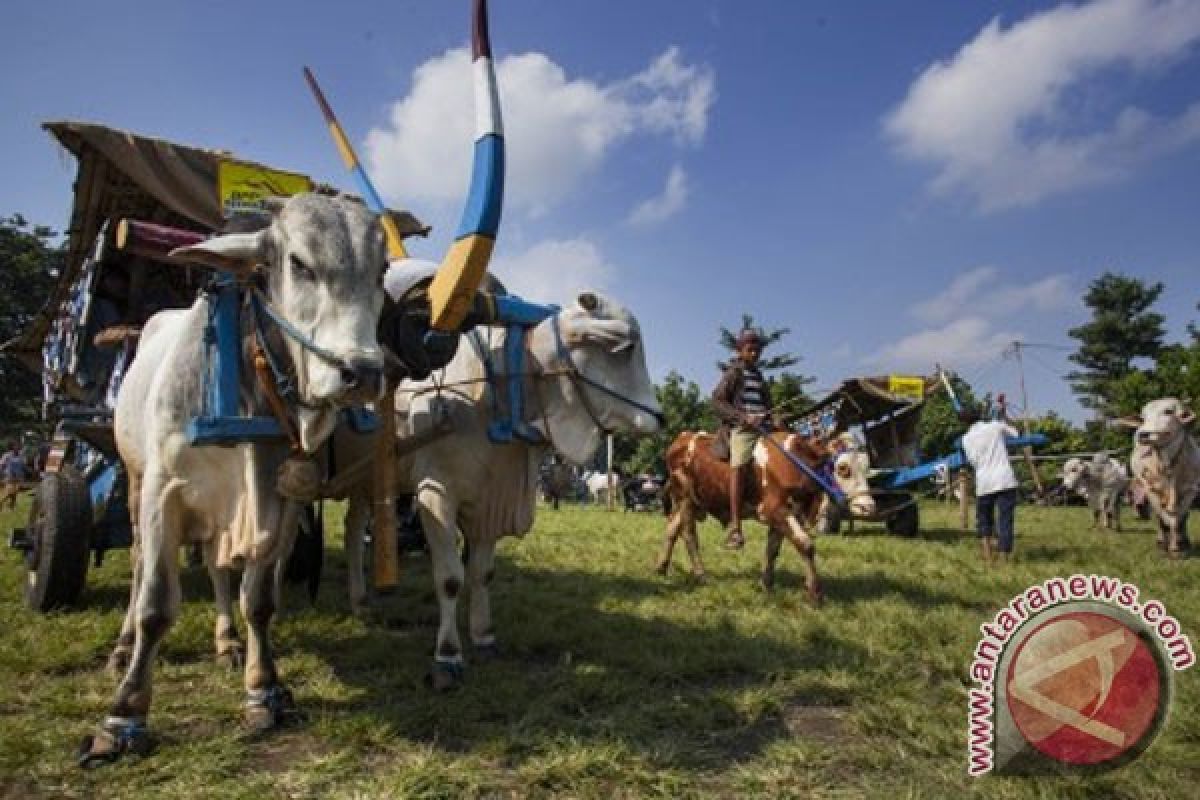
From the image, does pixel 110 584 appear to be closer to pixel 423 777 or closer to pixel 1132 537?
pixel 423 777

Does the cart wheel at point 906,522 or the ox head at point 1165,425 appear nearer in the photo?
the ox head at point 1165,425

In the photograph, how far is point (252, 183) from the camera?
563 centimetres

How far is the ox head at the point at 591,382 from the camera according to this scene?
14.5ft

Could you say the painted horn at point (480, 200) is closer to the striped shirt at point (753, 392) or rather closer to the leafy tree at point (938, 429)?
the striped shirt at point (753, 392)

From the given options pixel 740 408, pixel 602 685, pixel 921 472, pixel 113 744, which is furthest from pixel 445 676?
pixel 921 472

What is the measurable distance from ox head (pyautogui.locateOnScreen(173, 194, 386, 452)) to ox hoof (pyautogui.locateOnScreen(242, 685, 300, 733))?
127 cm

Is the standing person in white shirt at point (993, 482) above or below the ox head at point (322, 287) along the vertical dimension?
below

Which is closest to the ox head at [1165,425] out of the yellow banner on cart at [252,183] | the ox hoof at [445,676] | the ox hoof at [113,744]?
the ox hoof at [445,676]

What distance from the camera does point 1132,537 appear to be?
41.3 ft

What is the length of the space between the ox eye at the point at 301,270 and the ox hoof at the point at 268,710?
1.97 m

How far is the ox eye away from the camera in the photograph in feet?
9.81

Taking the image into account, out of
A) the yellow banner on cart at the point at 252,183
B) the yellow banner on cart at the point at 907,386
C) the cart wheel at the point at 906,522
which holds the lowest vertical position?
the cart wheel at the point at 906,522

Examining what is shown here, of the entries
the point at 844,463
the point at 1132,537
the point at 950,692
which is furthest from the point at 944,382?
the point at 950,692

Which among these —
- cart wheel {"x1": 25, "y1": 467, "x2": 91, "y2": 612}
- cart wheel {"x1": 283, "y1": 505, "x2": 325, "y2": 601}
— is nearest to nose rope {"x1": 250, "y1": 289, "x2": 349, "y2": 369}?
cart wheel {"x1": 283, "y1": 505, "x2": 325, "y2": 601}
